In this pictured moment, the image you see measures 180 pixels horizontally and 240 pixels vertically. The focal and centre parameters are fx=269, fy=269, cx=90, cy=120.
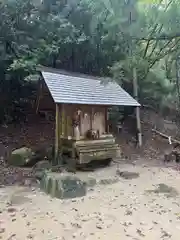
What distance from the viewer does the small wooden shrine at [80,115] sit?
25.0 ft

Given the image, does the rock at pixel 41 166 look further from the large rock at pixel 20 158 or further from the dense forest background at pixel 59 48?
the dense forest background at pixel 59 48

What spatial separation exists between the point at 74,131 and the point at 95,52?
4800 millimetres

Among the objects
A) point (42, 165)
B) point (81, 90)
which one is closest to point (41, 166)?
point (42, 165)

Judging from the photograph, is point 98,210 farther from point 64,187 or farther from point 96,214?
point 64,187

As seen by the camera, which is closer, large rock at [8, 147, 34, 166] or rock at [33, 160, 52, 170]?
rock at [33, 160, 52, 170]

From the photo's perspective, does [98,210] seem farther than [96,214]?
Yes

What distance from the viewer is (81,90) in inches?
322

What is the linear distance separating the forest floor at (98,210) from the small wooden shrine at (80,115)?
2.50ft

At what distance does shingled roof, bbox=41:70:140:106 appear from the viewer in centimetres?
734

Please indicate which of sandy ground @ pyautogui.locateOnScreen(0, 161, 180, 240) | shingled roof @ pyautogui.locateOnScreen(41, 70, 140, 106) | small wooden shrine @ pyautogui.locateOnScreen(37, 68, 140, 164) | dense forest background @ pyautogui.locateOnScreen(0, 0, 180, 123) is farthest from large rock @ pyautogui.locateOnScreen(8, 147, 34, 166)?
dense forest background @ pyautogui.locateOnScreen(0, 0, 180, 123)

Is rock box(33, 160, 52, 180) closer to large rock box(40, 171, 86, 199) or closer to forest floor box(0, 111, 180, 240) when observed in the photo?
forest floor box(0, 111, 180, 240)

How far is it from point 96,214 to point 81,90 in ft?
14.5

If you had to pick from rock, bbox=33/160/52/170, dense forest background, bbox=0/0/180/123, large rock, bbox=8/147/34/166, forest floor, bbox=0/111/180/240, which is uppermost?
dense forest background, bbox=0/0/180/123

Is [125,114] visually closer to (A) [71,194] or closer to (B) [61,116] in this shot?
(B) [61,116]
